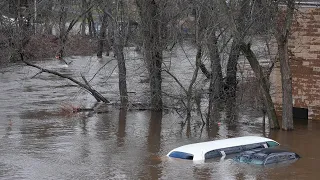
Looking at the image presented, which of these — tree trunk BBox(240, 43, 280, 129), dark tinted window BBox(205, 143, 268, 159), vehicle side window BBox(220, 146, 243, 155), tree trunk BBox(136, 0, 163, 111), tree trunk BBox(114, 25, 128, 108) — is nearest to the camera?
dark tinted window BBox(205, 143, 268, 159)

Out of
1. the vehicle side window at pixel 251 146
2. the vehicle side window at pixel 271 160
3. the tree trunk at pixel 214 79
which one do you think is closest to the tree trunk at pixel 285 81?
the tree trunk at pixel 214 79

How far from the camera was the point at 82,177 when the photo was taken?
18.8 metres

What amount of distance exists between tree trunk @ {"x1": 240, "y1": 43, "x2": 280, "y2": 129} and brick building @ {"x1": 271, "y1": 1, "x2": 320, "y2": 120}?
88.3 inches

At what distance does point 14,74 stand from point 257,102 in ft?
65.6

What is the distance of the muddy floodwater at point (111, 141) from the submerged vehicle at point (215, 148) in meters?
0.24

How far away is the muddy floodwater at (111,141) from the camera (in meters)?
19.4

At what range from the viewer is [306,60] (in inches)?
1067

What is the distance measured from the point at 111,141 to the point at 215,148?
171 inches

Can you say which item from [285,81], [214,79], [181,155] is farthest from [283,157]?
[214,79]

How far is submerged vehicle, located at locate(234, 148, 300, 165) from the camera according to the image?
20.0m

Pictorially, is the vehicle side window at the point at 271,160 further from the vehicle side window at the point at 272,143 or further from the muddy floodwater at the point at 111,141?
the vehicle side window at the point at 272,143

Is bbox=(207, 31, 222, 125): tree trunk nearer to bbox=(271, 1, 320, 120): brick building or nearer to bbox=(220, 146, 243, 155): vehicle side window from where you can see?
bbox=(271, 1, 320, 120): brick building

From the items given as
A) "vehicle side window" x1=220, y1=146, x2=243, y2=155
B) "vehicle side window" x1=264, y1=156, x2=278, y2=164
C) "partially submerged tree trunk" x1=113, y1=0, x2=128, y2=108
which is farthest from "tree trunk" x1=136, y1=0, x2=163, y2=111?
"vehicle side window" x1=264, y1=156, x2=278, y2=164

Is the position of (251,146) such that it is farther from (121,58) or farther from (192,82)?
(121,58)
